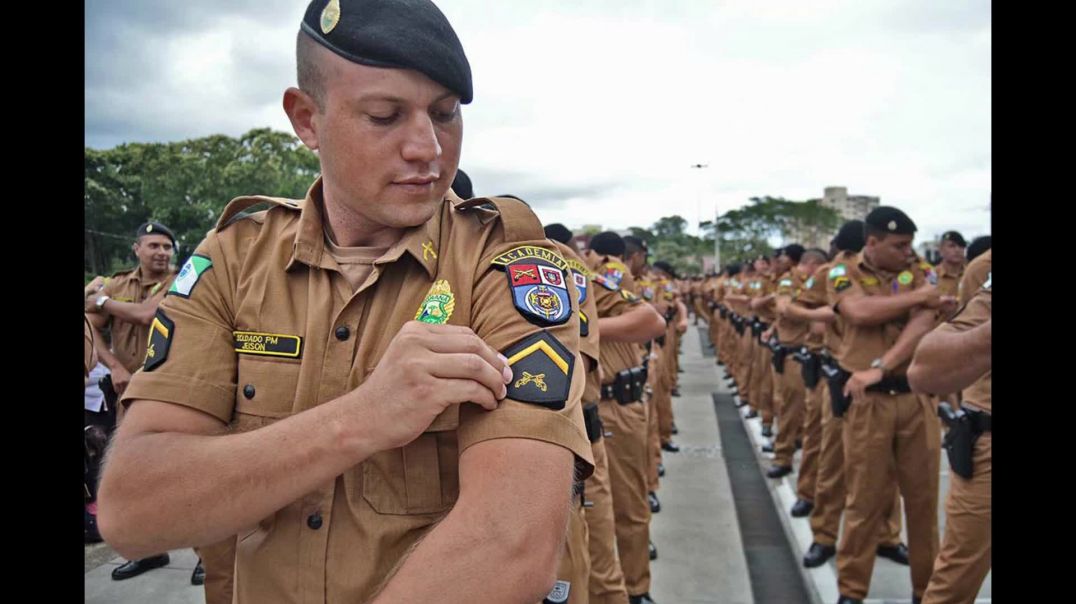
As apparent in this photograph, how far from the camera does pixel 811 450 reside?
6.13 meters

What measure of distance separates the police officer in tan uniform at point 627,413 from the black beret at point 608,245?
4.82 feet

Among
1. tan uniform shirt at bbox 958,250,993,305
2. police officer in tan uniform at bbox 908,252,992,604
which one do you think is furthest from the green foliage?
police officer in tan uniform at bbox 908,252,992,604

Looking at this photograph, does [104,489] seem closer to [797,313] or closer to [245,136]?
[797,313]

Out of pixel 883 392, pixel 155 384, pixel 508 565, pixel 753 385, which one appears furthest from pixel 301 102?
pixel 753 385

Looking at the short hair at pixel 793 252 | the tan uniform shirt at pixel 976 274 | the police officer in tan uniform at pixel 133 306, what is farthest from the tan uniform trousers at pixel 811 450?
the police officer in tan uniform at pixel 133 306

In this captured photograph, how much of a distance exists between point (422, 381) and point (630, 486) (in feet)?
12.3

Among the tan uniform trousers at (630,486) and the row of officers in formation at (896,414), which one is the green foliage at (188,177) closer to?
the tan uniform trousers at (630,486)

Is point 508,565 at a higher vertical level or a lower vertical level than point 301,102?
lower

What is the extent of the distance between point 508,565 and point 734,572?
174 inches

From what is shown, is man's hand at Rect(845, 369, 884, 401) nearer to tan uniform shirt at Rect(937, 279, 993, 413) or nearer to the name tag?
tan uniform shirt at Rect(937, 279, 993, 413)

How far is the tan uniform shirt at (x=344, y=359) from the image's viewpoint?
1.13 meters

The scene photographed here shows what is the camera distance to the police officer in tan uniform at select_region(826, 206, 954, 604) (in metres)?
4.21

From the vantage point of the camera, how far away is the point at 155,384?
1.16 metres

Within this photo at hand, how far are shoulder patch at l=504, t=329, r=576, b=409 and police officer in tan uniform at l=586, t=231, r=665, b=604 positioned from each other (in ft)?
9.87
